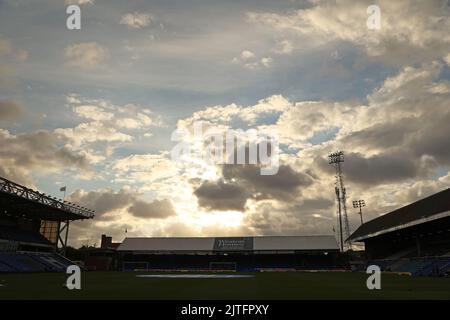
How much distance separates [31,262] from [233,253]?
4242 centimetres

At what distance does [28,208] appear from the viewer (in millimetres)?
62688

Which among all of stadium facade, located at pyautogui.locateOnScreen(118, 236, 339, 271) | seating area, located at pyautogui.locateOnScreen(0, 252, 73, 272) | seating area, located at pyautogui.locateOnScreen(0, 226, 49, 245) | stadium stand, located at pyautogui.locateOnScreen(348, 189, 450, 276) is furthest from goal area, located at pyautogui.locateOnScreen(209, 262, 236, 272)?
seating area, located at pyautogui.locateOnScreen(0, 226, 49, 245)

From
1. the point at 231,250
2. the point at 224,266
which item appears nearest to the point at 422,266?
the point at 231,250

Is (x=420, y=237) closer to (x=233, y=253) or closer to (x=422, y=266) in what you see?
(x=422, y=266)

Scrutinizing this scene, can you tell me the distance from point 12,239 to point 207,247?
130ft

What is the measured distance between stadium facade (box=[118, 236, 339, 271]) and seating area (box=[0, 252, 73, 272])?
20246mm

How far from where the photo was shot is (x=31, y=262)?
55.8m

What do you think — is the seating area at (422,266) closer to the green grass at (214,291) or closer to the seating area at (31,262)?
the green grass at (214,291)

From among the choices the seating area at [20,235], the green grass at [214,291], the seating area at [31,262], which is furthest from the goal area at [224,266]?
the green grass at [214,291]

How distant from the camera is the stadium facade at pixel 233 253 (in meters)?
80.4

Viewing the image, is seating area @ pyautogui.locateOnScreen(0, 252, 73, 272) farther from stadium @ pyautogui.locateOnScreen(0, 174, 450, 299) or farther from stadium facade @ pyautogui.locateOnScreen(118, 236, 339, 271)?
stadium facade @ pyautogui.locateOnScreen(118, 236, 339, 271)

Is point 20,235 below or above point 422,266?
above

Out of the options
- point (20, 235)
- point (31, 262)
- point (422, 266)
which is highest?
point (20, 235)
